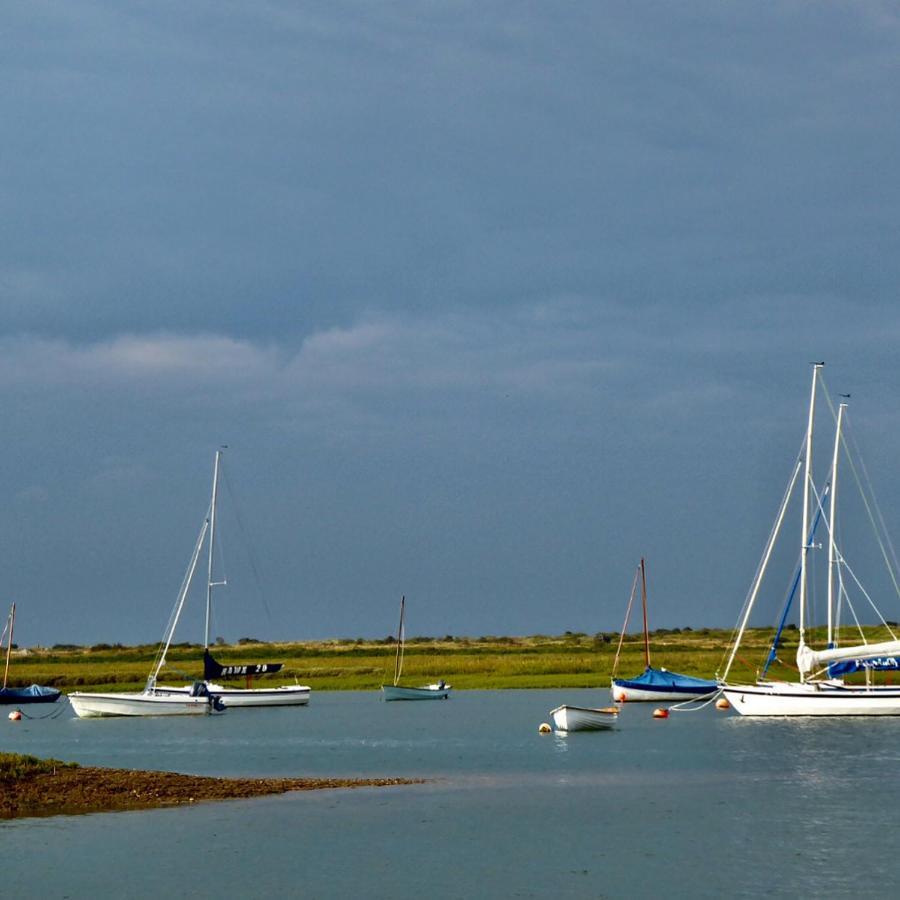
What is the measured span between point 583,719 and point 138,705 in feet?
111

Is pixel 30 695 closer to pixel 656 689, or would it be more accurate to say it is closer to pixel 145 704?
Answer: pixel 145 704

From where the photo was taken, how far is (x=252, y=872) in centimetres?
3256

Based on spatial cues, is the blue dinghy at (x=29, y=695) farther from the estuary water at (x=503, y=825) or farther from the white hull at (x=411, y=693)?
the estuary water at (x=503, y=825)

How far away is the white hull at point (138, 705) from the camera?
90.9 metres

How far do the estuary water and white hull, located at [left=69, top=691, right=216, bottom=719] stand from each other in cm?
1968

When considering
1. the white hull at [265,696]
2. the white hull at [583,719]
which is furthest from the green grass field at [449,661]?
the white hull at [583,719]

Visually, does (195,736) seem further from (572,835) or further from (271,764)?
(572,835)

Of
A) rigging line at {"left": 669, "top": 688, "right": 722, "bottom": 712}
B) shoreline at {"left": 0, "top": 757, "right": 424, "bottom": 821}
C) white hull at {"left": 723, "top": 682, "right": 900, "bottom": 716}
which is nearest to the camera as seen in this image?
shoreline at {"left": 0, "top": 757, "right": 424, "bottom": 821}

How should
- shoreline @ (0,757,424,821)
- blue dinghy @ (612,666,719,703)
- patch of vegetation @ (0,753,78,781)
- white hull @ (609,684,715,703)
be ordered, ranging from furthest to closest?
blue dinghy @ (612,666,719,703), white hull @ (609,684,715,703), patch of vegetation @ (0,753,78,781), shoreline @ (0,757,424,821)

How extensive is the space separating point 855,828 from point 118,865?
19.7 meters

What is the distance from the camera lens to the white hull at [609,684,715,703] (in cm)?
9644

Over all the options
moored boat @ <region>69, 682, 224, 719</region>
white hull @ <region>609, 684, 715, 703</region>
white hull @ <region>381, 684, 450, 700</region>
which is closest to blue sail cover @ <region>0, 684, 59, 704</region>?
moored boat @ <region>69, 682, 224, 719</region>

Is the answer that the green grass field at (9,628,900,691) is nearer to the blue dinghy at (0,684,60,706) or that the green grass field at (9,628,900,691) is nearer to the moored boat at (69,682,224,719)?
the blue dinghy at (0,684,60,706)

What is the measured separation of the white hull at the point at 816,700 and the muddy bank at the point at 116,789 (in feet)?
117
